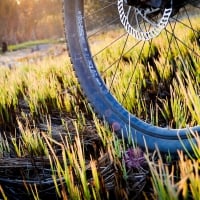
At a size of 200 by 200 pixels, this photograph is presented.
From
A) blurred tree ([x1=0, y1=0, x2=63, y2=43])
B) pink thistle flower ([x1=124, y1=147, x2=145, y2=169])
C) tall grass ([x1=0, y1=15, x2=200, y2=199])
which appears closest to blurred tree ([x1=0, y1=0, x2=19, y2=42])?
blurred tree ([x1=0, y1=0, x2=63, y2=43])

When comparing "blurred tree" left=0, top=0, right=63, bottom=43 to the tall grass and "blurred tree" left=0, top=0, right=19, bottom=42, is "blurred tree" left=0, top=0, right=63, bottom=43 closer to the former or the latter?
"blurred tree" left=0, top=0, right=19, bottom=42

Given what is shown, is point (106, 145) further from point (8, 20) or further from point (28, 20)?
point (28, 20)

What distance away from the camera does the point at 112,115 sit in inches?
59.3

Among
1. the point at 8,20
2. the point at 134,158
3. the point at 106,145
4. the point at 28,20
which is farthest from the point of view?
the point at 28,20

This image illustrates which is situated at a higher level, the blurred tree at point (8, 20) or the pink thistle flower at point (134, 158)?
the blurred tree at point (8, 20)

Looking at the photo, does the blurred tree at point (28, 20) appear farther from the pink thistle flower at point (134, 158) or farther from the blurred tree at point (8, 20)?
the pink thistle flower at point (134, 158)

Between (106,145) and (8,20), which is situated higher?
(8,20)

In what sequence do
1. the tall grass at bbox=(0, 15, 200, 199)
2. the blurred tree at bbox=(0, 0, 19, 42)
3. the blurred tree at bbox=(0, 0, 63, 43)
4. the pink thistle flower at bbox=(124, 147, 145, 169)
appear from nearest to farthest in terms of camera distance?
1. the tall grass at bbox=(0, 15, 200, 199)
2. the pink thistle flower at bbox=(124, 147, 145, 169)
3. the blurred tree at bbox=(0, 0, 19, 42)
4. the blurred tree at bbox=(0, 0, 63, 43)

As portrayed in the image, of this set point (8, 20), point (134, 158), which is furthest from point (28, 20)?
point (134, 158)

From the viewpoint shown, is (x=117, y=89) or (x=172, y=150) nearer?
(x=172, y=150)

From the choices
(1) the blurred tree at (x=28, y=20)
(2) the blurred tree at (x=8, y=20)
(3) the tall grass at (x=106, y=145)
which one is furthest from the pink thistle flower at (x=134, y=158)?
(2) the blurred tree at (x=8, y=20)

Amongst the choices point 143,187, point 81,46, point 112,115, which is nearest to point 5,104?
point 81,46

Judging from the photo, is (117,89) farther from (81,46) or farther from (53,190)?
(53,190)

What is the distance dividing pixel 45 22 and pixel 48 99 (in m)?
20.8
